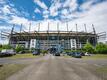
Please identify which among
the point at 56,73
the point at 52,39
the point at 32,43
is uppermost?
the point at 52,39

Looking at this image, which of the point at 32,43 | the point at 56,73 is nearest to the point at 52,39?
the point at 32,43

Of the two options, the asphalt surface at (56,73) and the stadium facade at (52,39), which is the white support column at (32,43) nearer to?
the stadium facade at (52,39)

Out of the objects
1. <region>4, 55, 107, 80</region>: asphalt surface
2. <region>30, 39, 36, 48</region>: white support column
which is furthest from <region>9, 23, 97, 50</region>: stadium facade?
<region>4, 55, 107, 80</region>: asphalt surface

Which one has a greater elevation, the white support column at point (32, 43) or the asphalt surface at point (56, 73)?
the white support column at point (32, 43)

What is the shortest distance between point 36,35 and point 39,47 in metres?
13.1

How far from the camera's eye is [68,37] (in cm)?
13900

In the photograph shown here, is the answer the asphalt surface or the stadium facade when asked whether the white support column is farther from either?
the asphalt surface

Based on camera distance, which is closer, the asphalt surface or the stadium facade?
the asphalt surface

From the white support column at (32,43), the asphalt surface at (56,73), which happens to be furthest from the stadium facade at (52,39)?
the asphalt surface at (56,73)

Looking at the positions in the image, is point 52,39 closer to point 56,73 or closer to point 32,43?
point 32,43

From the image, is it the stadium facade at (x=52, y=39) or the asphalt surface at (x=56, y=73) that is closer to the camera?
the asphalt surface at (x=56, y=73)

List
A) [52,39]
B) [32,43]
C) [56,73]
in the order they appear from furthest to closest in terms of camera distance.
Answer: [52,39] < [32,43] < [56,73]

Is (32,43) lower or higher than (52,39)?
lower

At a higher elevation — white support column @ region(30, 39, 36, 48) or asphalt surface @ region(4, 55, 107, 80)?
white support column @ region(30, 39, 36, 48)
